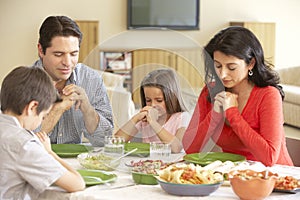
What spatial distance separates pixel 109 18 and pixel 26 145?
7.15 metres

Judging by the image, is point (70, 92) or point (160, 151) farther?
point (70, 92)

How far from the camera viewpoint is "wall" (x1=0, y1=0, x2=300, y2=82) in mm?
8695

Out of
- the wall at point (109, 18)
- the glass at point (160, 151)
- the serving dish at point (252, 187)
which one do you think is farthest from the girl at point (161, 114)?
the wall at point (109, 18)

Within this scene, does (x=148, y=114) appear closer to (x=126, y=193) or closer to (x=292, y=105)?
(x=126, y=193)

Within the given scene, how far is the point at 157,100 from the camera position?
8.21 feet

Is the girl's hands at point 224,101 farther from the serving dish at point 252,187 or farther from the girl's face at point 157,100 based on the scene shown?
the serving dish at point 252,187

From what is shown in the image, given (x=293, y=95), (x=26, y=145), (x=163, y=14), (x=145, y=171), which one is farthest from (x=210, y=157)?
(x=163, y=14)

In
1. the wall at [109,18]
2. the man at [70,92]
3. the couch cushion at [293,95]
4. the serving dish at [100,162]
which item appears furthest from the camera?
the wall at [109,18]

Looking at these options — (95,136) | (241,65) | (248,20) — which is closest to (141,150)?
(95,136)

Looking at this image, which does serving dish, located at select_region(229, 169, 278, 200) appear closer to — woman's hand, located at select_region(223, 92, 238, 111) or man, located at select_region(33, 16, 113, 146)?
woman's hand, located at select_region(223, 92, 238, 111)

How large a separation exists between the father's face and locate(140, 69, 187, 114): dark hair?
310 millimetres

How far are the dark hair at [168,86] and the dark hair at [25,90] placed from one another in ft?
2.09

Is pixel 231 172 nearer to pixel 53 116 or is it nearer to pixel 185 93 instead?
pixel 185 93

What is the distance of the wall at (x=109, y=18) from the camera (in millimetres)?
8695
